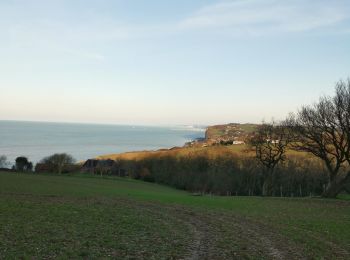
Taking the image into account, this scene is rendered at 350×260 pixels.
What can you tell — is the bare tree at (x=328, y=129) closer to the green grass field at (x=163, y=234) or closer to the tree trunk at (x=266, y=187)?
the green grass field at (x=163, y=234)

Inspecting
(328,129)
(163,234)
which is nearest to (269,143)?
(328,129)

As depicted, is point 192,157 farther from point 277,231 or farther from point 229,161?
point 277,231

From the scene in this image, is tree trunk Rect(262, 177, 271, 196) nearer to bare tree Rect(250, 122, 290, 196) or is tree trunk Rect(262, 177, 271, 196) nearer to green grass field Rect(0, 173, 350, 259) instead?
bare tree Rect(250, 122, 290, 196)

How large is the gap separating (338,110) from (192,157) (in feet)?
234

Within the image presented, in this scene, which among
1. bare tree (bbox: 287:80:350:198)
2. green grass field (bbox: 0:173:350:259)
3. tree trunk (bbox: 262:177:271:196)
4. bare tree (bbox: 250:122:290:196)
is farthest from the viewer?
tree trunk (bbox: 262:177:271:196)

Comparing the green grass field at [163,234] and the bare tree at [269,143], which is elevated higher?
the bare tree at [269,143]

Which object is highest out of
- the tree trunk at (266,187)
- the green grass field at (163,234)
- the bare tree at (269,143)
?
the bare tree at (269,143)

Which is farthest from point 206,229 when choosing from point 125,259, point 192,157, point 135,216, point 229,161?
point 192,157

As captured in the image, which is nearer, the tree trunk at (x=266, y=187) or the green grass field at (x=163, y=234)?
the green grass field at (x=163, y=234)

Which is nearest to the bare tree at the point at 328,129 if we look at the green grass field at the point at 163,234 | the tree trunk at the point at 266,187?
the green grass field at the point at 163,234

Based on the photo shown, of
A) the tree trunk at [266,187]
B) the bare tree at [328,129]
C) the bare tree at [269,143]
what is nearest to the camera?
the bare tree at [328,129]

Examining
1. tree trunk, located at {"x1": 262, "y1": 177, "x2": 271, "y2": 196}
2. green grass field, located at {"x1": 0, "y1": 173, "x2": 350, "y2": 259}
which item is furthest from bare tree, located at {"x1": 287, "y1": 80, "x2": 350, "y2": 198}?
tree trunk, located at {"x1": 262, "y1": 177, "x2": 271, "y2": 196}

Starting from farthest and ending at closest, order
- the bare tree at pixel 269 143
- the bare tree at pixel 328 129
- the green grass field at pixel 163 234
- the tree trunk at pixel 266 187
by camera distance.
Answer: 1. the tree trunk at pixel 266 187
2. the bare tree at pixel 269 143
3. the bare tree at pixel 328 129
4. the green grass field at pixel 163 234

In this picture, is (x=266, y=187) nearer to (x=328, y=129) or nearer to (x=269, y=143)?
(x=269, y=143)
